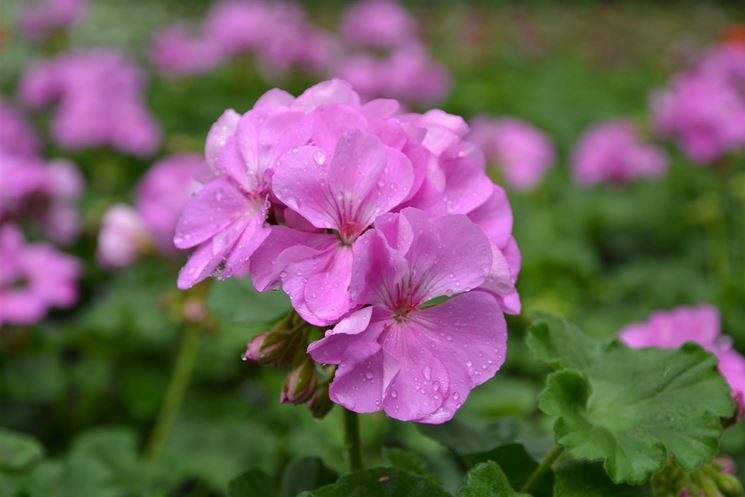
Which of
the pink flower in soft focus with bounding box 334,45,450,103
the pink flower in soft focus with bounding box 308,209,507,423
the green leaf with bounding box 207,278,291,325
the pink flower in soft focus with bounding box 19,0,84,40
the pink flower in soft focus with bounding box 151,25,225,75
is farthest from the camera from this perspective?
the pink flower in soft focus with bounding box 151,25,225,75

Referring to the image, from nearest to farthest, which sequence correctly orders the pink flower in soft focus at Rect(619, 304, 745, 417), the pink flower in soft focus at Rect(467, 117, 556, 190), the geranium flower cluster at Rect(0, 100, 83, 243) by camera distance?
the pink flower in soft focus at Rect(619, 304, 745, 417) → the geranium flower cluster at Rect(0, 100, 83, 243) → the pink flower in soft focus at Rect(467, 117, 556, 190)

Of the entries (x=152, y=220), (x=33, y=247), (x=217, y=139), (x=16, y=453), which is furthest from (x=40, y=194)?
(x=217, y=139)

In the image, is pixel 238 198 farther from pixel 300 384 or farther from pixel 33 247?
pixel 33 247

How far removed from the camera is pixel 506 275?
3.45 ft

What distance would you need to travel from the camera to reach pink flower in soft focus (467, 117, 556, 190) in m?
3.68

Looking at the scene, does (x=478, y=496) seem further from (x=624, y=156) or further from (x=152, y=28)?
(x=152, y=28)

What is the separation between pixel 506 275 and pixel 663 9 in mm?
11455

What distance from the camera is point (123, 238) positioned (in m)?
2.58

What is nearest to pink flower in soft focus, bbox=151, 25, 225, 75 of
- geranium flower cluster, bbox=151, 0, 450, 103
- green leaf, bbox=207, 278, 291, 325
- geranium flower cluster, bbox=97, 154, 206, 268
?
geranium flower cluster, bbox=151, 0, 450, 103

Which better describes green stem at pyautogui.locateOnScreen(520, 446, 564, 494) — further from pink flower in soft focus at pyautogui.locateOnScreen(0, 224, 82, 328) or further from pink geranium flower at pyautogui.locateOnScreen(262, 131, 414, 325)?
pink flower in soft focus at pyautogui.locateOnScreen(0, 224, 82, 328)

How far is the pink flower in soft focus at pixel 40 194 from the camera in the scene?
237 cm

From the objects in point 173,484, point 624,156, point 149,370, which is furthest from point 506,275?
point 624,156

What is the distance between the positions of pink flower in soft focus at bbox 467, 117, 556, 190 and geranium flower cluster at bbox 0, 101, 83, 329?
5.21 feet

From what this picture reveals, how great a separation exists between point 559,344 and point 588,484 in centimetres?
21
